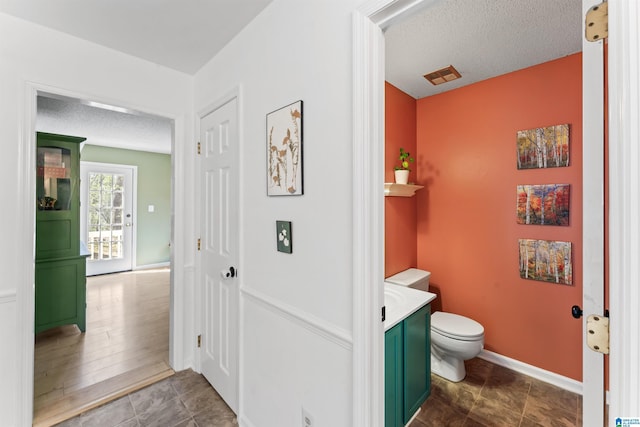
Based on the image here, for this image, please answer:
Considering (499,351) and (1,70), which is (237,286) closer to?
(1,70)

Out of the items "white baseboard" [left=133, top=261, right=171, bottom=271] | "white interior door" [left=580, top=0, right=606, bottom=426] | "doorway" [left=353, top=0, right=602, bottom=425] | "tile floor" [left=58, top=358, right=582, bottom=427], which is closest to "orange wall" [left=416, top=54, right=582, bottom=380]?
"tile floor" [left=58, top=358, right=582, bottom=427]

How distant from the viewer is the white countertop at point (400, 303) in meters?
1.48

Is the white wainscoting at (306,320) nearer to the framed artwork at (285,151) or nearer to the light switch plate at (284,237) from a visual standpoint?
the light switch plate at (284,237)

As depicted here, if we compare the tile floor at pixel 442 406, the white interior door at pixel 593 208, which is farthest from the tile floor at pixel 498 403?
the white interior door at pixel 593 208

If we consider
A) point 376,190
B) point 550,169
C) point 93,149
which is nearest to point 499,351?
point 550,169

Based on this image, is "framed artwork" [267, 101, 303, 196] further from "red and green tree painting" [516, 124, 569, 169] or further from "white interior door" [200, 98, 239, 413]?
"red and green tree painting" [516, 124, 569, 169]

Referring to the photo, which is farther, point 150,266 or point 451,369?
point 150,266

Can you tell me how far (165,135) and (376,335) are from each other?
15.3ft

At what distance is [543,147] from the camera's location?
2.16 meters

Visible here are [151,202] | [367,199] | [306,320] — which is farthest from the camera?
[151,202]

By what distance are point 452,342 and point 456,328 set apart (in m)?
0.12

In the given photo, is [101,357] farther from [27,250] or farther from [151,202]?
[151,202]

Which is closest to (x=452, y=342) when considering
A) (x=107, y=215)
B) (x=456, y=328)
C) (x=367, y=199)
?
(x=456, y=328)

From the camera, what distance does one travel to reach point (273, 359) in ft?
4.84
